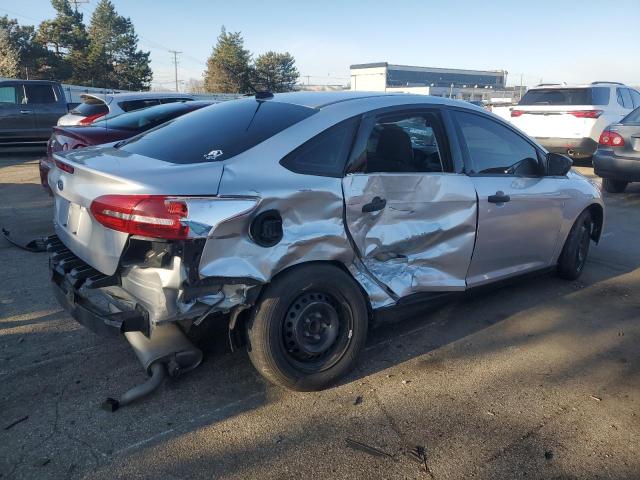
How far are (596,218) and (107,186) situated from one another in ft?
14.7

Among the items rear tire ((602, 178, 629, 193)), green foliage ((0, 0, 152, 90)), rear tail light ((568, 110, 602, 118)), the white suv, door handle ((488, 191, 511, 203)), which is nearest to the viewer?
door handle ((488, 191, 511, 203))

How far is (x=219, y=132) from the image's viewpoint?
328cm

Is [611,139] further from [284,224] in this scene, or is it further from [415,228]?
[284,224]

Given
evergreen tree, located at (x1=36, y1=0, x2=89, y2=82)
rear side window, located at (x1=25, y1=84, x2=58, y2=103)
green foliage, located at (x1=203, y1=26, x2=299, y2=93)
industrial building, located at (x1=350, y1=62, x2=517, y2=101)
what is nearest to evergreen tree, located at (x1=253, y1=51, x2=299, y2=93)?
green foliage, located at (x1=203, y1=26, x2=299, y2=93)

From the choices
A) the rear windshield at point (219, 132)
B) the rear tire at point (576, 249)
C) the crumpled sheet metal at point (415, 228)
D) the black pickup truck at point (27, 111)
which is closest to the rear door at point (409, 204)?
the crumpled sheet metal at point (415, 228)

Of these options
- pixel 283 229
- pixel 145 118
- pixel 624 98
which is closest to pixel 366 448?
pixel 283 229

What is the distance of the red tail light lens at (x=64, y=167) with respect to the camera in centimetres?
312

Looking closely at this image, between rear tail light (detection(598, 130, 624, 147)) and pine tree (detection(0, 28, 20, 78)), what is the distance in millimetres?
47511

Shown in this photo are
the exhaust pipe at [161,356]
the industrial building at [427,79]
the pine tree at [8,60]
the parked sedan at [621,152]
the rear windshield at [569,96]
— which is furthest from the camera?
the industrial building at [427,79]

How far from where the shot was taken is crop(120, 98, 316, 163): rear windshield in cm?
303

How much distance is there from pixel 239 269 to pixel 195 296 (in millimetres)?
252

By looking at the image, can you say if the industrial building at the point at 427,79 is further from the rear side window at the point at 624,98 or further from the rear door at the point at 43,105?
the rear door at the point at 43,105

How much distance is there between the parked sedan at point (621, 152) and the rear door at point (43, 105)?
42.7 feet

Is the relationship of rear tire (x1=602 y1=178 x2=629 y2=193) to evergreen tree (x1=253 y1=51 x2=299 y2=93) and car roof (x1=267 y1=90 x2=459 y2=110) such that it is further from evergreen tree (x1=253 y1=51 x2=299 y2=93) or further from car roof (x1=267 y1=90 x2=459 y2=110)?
evergreen tree (x1=253 y1=51 x2=299 y2=93)
